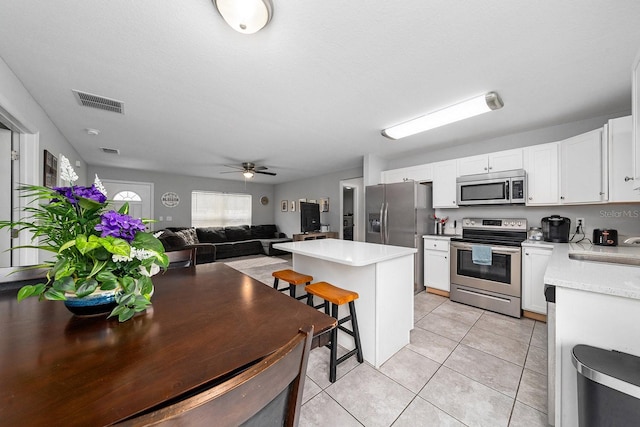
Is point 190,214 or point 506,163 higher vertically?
point 506,163

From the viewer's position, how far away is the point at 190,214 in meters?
6.70

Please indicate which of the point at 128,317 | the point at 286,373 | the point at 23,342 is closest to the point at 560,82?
the point at 286,373

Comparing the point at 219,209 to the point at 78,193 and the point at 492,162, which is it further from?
the point at 492,162

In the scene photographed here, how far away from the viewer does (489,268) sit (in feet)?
9.60

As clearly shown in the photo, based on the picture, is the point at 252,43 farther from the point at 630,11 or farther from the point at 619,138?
the point at 619,138

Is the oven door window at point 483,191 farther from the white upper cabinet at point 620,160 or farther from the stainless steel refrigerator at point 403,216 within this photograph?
the white upper cabinet at point 620,160

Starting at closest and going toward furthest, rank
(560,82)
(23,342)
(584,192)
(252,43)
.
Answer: (23,342)
(252,43)
(560,82)
(584,192)

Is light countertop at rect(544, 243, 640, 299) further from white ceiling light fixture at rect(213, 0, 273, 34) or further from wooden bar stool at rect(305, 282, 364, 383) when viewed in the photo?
white ceiling light fixture at rect(213, 0, 273, 34)

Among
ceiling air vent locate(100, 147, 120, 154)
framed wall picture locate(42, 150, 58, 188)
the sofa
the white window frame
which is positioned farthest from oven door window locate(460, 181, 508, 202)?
the white window frame

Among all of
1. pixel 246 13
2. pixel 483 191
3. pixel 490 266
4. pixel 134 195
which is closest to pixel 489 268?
pixel 490 266

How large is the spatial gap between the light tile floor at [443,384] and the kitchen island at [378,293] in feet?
0.47

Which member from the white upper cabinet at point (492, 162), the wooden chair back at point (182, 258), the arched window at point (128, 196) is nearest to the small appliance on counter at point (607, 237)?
the white upper cabinet at point (492, 162)

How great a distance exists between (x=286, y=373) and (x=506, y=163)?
3.73 meters

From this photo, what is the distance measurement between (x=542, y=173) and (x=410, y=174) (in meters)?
1.63
